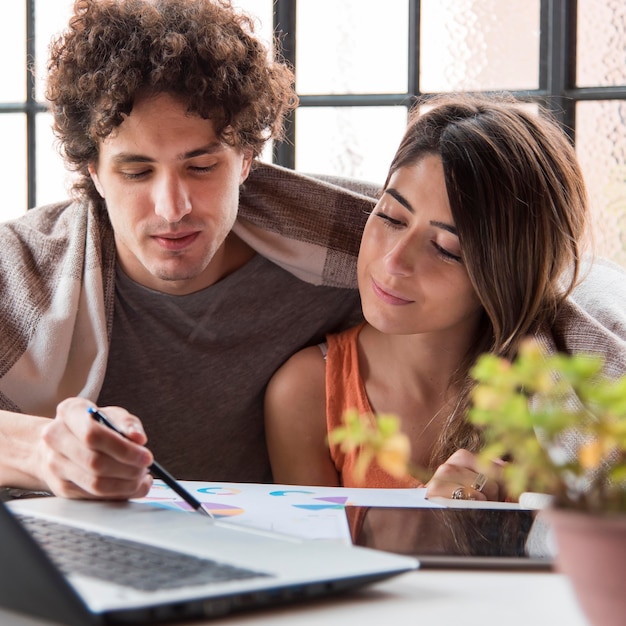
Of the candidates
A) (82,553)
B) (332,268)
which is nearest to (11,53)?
(332,268)

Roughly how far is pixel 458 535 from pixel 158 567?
36 centimetres

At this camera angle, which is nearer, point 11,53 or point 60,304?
point 60,304

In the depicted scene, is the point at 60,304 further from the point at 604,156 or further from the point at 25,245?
the point at 604,156

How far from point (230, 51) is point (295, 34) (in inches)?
44.3

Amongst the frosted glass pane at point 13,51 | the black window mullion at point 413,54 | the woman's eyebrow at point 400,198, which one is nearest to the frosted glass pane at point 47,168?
the frosted glass pane at point 13,51

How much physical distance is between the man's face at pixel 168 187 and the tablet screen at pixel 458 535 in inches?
26.5

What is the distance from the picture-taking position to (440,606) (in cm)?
71

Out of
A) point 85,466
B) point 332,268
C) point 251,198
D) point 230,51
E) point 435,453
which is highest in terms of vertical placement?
point 230,51

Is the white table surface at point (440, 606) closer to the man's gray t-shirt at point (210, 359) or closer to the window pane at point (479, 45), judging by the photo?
the man's gray t-shirt at point (210, 359)

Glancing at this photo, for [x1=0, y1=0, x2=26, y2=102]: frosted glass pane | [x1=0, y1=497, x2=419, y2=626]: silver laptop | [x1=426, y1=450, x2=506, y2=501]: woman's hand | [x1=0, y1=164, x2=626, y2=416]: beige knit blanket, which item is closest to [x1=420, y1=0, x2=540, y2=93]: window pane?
[x1=0, y1=164, x2=626, y2=416]: beige knit blanket

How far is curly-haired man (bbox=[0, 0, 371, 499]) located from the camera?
161cm

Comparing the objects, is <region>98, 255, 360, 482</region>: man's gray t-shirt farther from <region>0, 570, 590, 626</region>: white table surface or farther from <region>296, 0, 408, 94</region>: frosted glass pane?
<region>296, 0, 408, 94</region>: frosted glass pane

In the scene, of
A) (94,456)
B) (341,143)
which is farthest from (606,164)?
(94,456)

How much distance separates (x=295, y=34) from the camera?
2.84 metres
